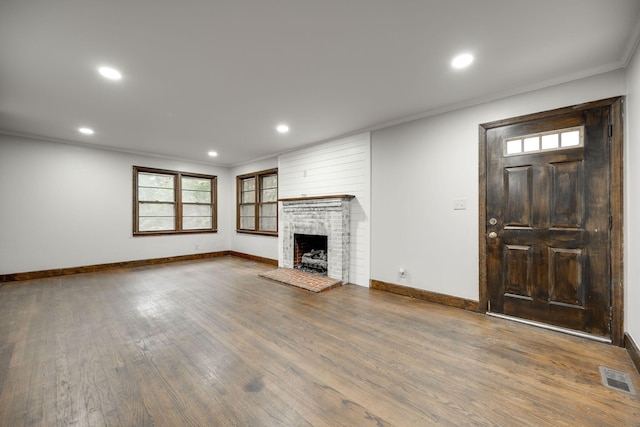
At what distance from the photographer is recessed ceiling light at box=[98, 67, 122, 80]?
255 cm

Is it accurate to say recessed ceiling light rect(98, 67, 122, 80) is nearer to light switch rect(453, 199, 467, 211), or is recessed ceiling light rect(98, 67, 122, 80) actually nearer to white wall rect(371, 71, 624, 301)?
white wall rect(371, 71, 624, 301)

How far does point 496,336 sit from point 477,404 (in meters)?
1.18

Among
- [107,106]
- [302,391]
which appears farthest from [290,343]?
[107,106]

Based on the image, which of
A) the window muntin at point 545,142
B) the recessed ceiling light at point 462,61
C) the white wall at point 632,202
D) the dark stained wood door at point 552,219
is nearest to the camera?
the white wall at point 632,202

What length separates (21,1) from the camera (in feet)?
5.69

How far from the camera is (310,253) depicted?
5.42 m

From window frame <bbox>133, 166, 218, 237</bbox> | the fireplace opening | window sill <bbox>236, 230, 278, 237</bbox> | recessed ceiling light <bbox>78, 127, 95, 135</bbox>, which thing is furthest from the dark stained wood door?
window frame <bbox>133, 166, 218, 237</bbox>

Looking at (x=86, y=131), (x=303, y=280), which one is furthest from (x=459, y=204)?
(x=86, y=131)

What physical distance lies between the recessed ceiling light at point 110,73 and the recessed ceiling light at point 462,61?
3304 millimetres

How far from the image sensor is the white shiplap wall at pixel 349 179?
4.33 metres

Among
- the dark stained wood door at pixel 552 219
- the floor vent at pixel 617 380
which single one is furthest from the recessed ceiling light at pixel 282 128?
the floor vent at pixel 617 380

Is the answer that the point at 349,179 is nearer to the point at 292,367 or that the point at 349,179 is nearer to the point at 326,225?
the point at 326,225

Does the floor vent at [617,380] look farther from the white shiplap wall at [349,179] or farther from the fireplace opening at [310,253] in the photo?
the fireplace opening at [310,253]

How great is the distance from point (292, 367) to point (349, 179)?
3252mm
